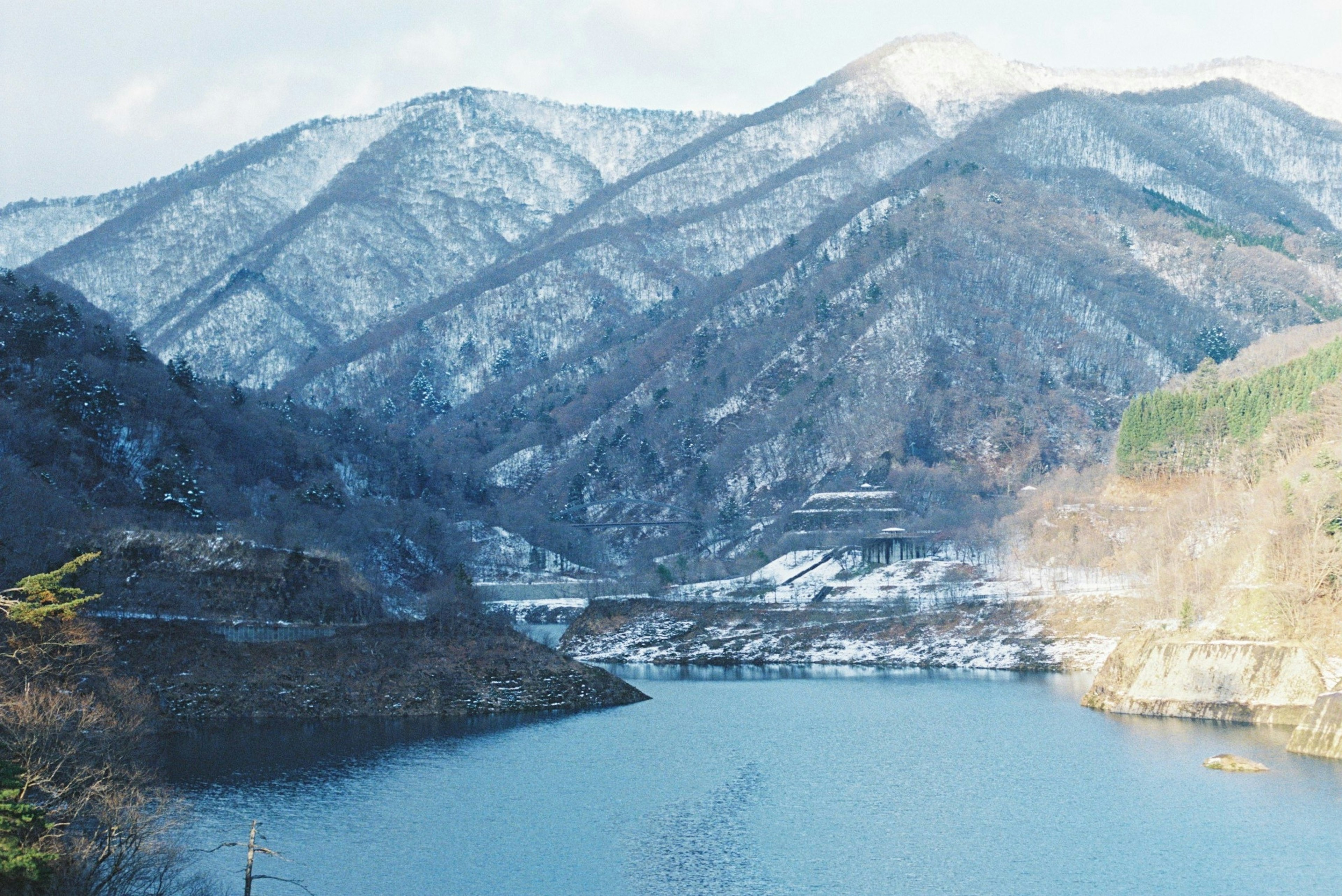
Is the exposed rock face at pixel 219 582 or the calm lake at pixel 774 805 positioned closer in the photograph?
the calm lake at pixel 774 805

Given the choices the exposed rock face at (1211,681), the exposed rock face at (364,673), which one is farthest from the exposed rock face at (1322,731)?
the exposed rock face at (364,673)

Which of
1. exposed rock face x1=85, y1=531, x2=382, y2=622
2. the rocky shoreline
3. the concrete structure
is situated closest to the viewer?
exposed rock face x1=85, y1=531, x2=382, y2=622

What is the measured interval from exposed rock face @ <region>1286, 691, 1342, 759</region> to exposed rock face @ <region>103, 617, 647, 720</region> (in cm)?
4386

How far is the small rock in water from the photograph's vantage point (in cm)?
6825

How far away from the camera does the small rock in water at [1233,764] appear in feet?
224

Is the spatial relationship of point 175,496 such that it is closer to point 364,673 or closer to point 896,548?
point 364,673

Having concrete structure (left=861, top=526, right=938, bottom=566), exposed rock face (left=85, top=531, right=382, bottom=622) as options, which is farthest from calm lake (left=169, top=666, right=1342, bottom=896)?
concrete structure (left=861, top=526, right=938, bottom=566)

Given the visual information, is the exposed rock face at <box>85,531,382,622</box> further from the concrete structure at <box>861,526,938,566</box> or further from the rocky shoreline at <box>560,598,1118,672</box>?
the concrete structure at <box>861,526,938,566</box>

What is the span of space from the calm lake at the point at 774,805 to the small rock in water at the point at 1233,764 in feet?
2.71

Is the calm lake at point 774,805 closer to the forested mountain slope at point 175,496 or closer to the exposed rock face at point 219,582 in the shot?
the exposed rock face at point 219,582

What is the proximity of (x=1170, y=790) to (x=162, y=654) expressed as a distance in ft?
187

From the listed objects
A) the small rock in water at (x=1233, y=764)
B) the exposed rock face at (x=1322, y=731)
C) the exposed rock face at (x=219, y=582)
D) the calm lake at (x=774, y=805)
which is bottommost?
the calm lake at (x=774, y=805)

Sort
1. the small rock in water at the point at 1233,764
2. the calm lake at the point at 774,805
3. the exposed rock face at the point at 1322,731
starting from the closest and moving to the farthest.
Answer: the calm lake at the point at 774,805 < the small rock in water at the point at 1233,764 < the exposed rock face at the point at 1322,731

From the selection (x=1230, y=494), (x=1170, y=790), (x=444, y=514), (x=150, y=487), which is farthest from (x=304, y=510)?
(x=1170, y=790)
